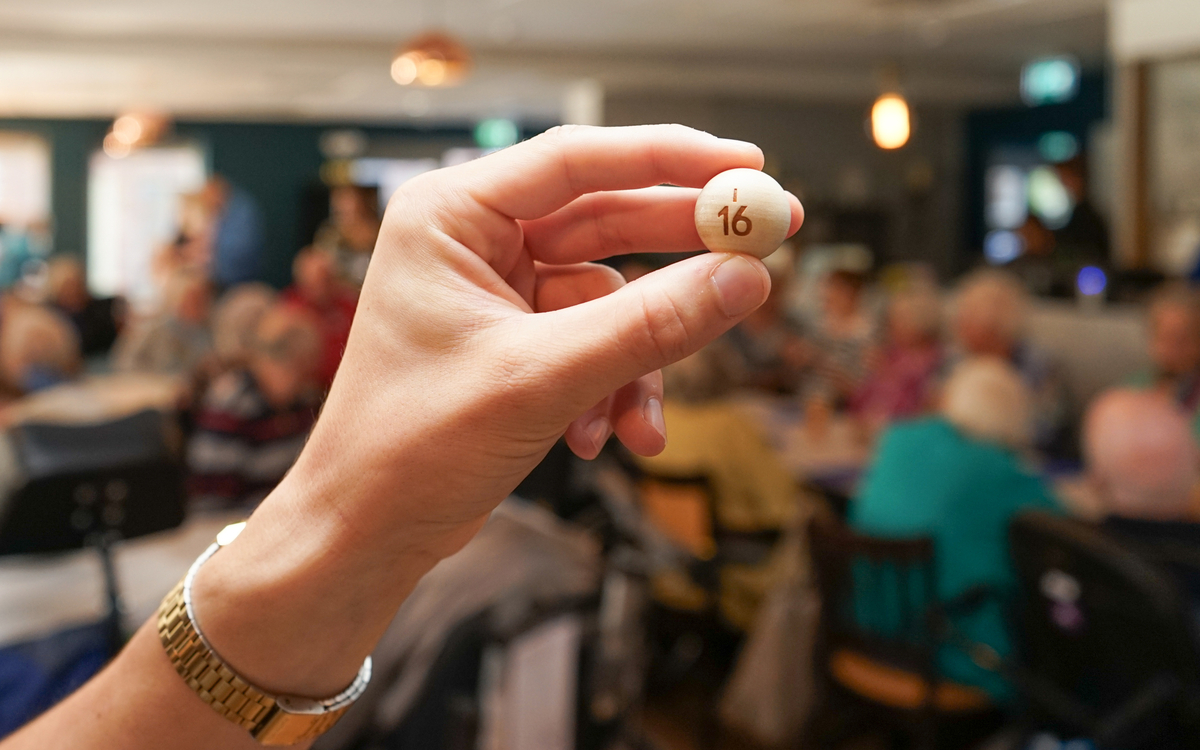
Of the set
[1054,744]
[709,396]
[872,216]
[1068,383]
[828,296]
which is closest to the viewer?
[1054,744]

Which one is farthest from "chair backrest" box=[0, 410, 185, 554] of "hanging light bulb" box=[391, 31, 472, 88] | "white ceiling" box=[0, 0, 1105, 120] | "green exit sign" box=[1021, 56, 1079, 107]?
"green exit sign" box=[1021, 56, 1079, 107]

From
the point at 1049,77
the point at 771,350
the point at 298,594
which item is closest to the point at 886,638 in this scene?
the point at 298,594

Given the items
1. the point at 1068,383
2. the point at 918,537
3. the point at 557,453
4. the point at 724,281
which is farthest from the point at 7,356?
the point at 1068,383

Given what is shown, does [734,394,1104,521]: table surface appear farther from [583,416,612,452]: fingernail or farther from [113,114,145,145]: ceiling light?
[113,114,145,145]: ceiling light

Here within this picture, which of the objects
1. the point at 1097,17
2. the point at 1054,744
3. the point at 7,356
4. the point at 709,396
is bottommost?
the point at 1054,744

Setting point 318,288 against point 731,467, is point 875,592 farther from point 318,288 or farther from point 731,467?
point 318,288

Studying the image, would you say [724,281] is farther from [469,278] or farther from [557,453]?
[557,453]

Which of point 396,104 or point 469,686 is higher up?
point 396,104

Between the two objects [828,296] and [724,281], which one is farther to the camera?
[828,296]
